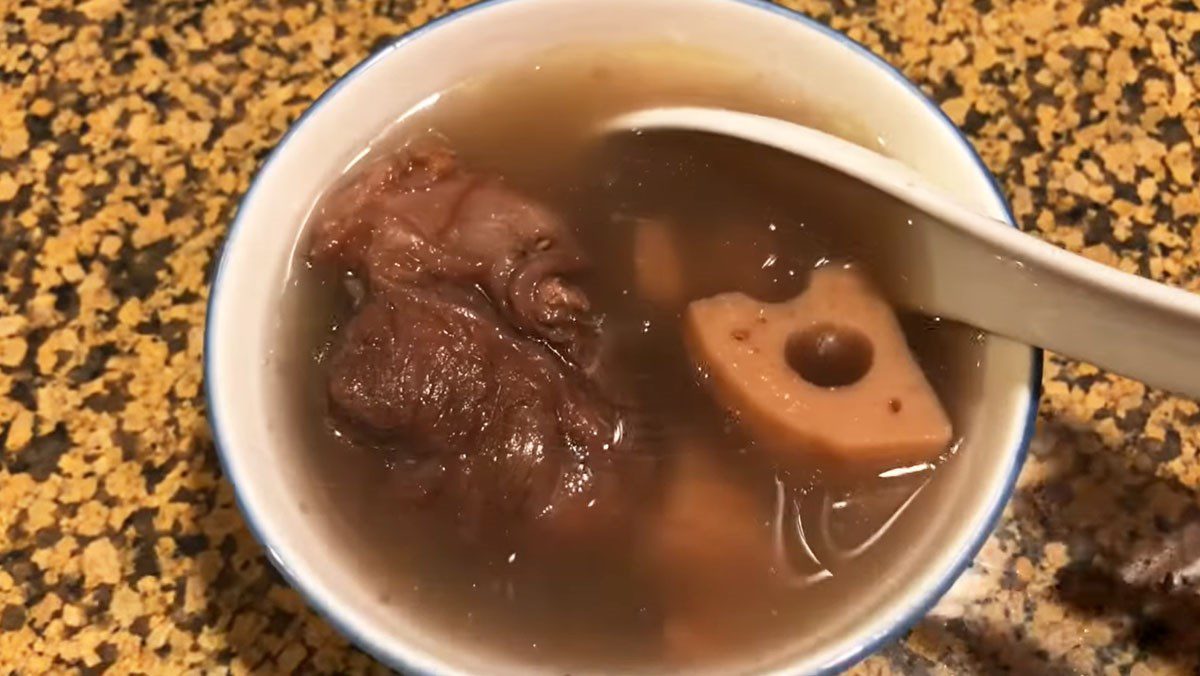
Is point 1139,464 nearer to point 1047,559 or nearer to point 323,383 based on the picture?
point 1047,559

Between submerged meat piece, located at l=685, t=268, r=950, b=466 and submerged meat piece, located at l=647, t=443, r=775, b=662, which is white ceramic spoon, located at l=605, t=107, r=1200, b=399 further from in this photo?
submerged meat piece, located at l=647, t=443, r=775, b=662

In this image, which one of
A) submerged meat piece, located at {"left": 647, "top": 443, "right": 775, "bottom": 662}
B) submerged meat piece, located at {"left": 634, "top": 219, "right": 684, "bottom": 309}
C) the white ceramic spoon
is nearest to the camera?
the white ceramic spoon

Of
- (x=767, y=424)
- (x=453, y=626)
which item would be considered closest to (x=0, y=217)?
(x=453, y=626)

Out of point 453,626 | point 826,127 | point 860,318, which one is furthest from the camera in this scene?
point 826,127

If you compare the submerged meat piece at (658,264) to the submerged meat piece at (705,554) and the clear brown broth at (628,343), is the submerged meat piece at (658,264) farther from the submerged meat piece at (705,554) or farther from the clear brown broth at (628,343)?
the submerged meat piece at (705,554)

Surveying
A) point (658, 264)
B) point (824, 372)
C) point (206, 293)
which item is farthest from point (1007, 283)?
point (206, 293)

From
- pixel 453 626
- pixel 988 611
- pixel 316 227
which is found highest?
pixel 316 227

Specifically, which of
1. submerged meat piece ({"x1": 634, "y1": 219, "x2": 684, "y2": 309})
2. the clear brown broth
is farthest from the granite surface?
submerged meat piece ({"x1": 634, "y1": 219, "x2": 684, "y2": 309})

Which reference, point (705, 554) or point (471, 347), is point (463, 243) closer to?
point (471, 347)
